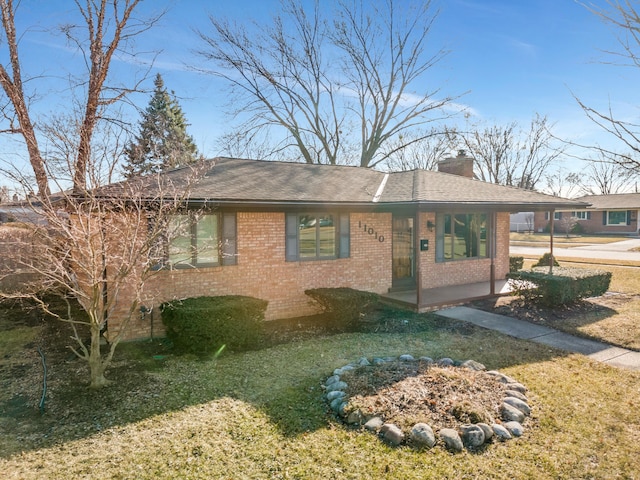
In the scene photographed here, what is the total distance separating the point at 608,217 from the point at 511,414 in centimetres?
4378

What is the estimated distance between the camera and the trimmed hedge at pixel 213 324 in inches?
272

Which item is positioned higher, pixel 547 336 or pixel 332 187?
pixel 332 187

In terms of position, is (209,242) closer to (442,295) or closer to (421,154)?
(442,295)

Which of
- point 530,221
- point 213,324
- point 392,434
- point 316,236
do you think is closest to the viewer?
point 392,434

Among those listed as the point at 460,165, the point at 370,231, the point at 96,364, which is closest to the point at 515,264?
the point at 460,165

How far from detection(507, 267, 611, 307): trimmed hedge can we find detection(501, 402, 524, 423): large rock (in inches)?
238

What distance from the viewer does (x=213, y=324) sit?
694 cm

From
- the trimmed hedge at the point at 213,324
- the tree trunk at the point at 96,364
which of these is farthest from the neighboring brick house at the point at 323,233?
the tree trunk at the point at 96,364

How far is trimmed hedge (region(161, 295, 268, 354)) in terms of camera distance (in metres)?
6.91

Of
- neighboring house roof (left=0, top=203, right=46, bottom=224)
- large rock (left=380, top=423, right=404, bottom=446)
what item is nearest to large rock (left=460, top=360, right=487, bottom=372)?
large rock (left=380, top=423, right=404, bottom=446)

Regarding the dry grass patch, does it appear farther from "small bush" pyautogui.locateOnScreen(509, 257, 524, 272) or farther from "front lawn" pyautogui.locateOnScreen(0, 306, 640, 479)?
"small bush" pyautogui.locateOnScreen(509, 257, 524, 272)

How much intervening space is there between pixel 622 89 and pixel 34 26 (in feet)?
52.5

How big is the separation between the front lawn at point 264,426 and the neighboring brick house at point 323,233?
2.34m

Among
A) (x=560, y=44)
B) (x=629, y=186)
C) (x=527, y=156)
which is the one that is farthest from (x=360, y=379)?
(x=629, y=186)
